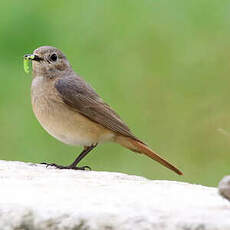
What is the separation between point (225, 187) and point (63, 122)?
9.45ft

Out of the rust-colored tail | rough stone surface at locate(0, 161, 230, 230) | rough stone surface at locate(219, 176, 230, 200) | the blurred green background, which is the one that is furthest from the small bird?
rough stone surface at locate(219, 176, 230, 200)

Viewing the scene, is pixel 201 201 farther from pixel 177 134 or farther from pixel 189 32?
pixel 189 32

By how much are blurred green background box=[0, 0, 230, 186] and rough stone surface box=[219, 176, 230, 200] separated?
3.52 meters

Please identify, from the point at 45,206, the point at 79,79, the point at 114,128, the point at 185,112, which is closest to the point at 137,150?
the point at 114,128

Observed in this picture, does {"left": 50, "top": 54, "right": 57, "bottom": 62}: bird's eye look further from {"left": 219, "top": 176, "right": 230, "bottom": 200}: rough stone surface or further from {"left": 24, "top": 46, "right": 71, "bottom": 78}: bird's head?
{"left": 219, "top": 176, "right": 230, "bottom": 200}: rough stone surface

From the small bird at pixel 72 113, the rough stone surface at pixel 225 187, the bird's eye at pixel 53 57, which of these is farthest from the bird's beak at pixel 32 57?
the rough stone surface at pixel 225 187

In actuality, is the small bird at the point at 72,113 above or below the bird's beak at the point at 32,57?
below

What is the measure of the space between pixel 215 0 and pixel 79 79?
2839 mm

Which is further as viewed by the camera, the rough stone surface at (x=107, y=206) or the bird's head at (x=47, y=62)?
the bird's head at (x=47, y=62)

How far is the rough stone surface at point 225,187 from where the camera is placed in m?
3.64

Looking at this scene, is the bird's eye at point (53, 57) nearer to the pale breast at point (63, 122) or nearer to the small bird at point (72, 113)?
the small bird at point (72, 113)

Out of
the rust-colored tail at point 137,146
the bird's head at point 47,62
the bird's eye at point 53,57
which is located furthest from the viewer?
the bird's eye at point 53,57

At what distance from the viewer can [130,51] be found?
8805mm

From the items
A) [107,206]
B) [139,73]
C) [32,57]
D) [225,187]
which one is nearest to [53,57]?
[32,57]
